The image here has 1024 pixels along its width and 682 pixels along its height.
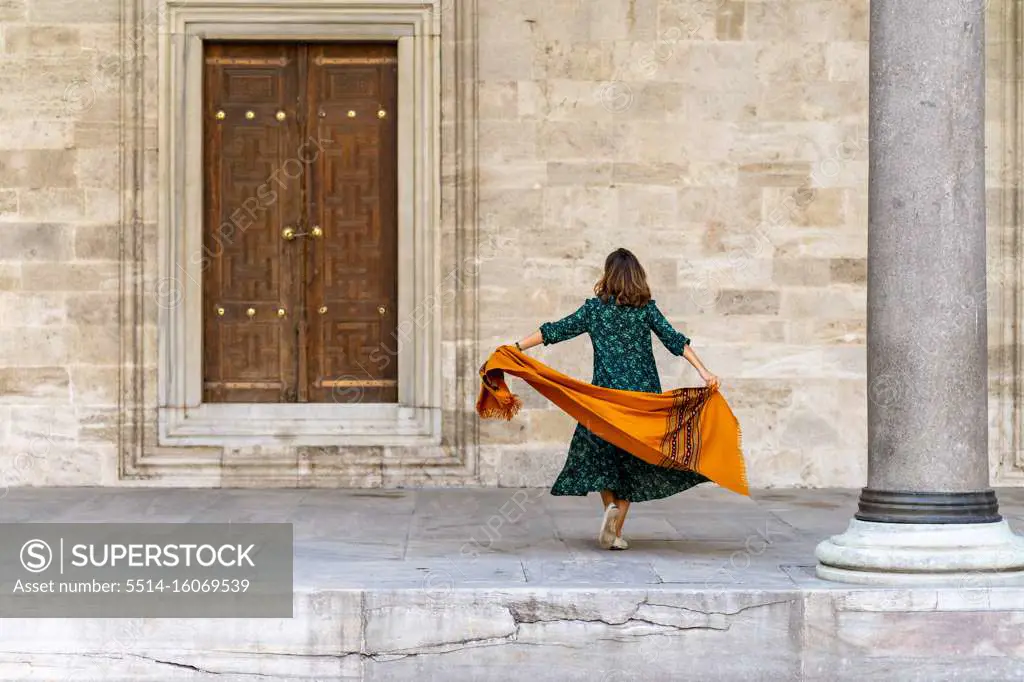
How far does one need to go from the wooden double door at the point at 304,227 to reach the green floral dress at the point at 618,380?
11.8 ft

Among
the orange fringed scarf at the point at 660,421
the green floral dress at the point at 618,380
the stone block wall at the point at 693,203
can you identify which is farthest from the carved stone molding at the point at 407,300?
the orange fringed scarf at the point at 660,421

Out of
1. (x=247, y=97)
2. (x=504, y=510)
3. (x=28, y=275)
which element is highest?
(x=247, y=97)

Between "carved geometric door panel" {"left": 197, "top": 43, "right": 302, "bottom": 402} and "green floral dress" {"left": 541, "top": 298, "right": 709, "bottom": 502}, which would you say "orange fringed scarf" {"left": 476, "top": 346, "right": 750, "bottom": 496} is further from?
"carved geometric door panel" {"left": 197, "top": 43, "right": 302, "bottom": 402}

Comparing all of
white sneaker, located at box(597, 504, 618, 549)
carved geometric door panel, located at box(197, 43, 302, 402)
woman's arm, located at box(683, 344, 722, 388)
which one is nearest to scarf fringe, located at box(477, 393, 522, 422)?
white sneaker, located at box(597, 504, 618, 549)

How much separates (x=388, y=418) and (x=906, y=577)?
5266mm

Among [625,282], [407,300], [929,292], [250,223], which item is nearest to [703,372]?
Answer: [625,282]

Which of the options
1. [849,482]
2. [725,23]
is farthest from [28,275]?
[849,482]

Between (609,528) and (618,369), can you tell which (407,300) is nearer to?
(618,369)

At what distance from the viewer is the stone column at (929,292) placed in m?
6.83

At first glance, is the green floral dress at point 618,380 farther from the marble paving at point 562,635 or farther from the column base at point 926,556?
the column base at point 926,556

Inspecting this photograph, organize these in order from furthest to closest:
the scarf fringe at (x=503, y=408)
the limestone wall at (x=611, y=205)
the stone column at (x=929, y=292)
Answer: the limestone wall at (x=611, y=205), the scarf fringe at (x=503, y=408), the stone column at (x=929, y=292)

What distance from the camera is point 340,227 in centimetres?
1130

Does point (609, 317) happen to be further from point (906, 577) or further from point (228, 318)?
point (228, 318)

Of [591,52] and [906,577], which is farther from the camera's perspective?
[591,52]
